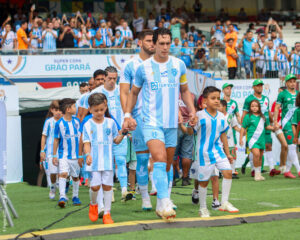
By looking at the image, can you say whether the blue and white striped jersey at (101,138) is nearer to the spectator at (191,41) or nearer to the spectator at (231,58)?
the spectator at (231,58)

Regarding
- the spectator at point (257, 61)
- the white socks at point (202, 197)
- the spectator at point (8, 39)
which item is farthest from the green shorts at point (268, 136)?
the spectator at point (8, 39)

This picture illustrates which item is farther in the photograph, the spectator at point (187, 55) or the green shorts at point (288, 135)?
the spectator at point (187, 55)

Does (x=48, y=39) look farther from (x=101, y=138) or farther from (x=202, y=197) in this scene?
(x=202, y=197)

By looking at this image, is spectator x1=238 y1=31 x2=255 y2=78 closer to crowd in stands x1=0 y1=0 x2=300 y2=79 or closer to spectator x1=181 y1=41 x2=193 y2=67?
crowd in stands x1=0 y1=0 x2=300 y2=79

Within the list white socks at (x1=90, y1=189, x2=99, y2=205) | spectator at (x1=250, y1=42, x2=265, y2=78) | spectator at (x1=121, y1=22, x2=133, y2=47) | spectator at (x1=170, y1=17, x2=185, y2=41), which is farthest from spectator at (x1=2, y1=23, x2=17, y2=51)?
white socks at (x1=90, y1=189, x2=99, y2=205)

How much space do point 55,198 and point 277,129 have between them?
4709 mm

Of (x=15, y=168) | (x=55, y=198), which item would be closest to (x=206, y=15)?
(x=15, y=168)

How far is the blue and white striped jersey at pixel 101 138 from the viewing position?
295 inches

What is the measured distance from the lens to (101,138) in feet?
24.9

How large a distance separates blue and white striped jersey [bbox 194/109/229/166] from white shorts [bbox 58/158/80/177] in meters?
2.64

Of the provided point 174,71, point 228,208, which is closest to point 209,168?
point 228,208

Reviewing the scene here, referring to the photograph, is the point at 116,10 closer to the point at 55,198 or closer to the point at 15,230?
the point at 55,198

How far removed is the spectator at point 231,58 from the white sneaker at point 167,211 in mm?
12383

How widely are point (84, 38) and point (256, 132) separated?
11.2m
